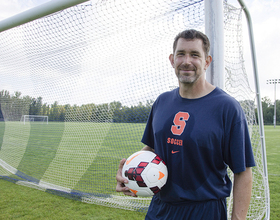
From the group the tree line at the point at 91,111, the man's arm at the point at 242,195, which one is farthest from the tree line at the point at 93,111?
the man's arm at the point at 242,195

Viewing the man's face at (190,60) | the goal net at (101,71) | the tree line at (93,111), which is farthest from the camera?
the tree line at (93,111)

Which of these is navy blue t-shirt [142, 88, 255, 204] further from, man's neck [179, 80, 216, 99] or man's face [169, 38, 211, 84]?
man's face [169, 38, 211, 84]

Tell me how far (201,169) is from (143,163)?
437mm

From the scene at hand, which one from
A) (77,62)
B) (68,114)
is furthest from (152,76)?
(68,114)

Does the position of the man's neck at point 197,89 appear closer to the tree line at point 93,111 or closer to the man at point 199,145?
the man at point 199,145

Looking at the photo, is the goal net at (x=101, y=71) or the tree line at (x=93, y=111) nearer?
the goal net at (x=101, y=71)

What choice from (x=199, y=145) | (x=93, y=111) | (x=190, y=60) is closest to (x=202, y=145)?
(x=199, y=145)

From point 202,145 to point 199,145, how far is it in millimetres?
19

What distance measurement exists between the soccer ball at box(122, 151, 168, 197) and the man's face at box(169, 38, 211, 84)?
628 mm

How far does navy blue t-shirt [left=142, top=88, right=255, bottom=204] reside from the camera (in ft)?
4.11

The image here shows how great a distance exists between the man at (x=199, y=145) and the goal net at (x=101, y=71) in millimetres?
1457

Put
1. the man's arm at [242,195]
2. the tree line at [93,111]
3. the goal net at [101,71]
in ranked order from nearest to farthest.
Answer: the man's arm at [242,195], the goal net at [101,71], the tree line at [93,111]

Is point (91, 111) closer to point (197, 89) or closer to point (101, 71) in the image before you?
point (101, 71)

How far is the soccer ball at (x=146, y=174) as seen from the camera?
1.47m
